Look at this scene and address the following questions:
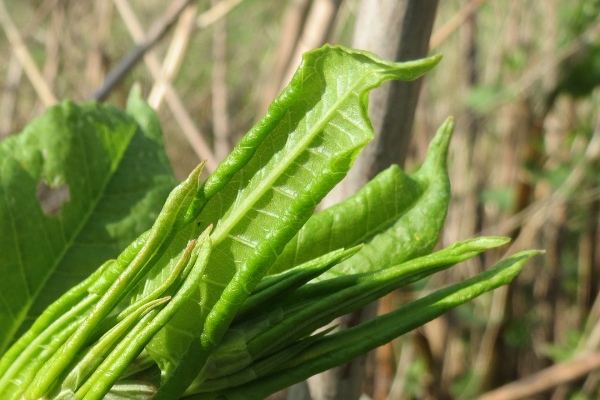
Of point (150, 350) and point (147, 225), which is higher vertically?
point (147, 225)

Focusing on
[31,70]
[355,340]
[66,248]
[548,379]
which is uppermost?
[31,70]

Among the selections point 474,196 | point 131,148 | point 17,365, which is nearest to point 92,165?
point 131,148

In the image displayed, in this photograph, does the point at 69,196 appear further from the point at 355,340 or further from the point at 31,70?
the point at 31,70

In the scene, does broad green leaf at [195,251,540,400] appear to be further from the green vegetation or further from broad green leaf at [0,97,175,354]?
broad green leaf at [0,97,175,354]

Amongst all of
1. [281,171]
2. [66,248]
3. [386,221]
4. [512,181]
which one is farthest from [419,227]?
[512,181]

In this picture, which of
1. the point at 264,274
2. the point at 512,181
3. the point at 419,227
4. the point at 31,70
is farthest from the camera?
the point at 512,181

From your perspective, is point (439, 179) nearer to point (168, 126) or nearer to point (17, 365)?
point (17, 365)
